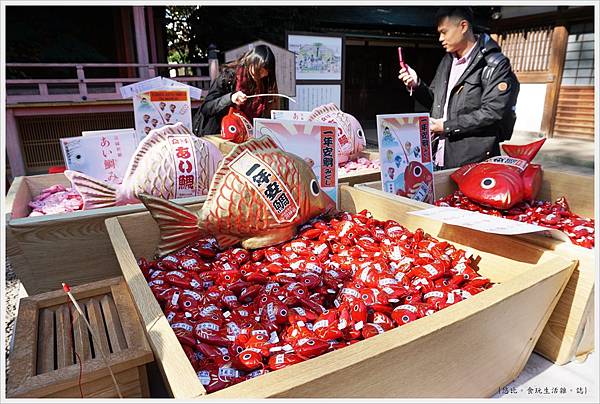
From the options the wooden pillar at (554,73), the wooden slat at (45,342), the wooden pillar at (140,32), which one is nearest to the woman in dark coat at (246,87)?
the wooden slat at (45,342)

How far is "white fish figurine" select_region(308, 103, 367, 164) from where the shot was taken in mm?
2967

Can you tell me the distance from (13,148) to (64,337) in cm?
546

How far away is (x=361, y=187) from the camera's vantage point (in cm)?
210

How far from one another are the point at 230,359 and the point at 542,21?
9279 millimetres

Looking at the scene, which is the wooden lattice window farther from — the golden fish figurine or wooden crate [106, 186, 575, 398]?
the golden fish figurine

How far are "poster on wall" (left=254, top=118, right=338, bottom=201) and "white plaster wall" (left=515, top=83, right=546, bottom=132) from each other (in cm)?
799

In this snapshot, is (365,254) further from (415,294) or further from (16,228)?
(16,228)

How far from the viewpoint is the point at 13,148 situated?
17.5ft

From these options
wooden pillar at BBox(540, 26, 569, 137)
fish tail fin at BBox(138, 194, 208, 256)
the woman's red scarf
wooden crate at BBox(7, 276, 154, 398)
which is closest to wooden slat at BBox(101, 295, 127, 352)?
wooden crate at BBox(7, 276, 154, 398)

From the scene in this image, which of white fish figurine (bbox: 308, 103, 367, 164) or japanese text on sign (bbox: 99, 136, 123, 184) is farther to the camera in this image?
white fish figurine (bbox: 308, 103, 367, 164)

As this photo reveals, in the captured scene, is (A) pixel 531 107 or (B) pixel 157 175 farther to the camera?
(A) pixel 531 107

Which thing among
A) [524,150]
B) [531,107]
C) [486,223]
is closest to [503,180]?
[524,150]

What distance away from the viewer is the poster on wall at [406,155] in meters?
2.00

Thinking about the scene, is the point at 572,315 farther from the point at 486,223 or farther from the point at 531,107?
the point at 531,107
